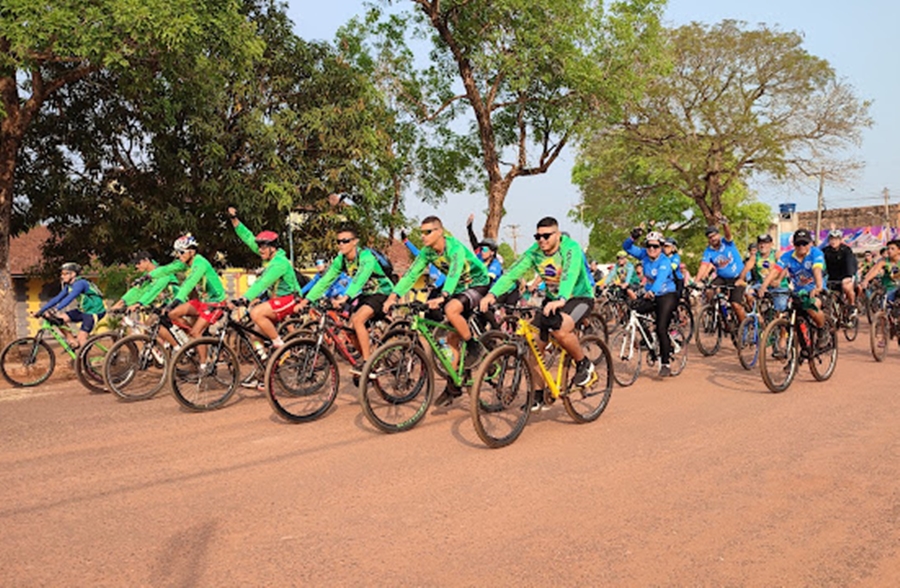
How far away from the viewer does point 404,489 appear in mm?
5438

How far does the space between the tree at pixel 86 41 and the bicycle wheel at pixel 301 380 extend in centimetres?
648

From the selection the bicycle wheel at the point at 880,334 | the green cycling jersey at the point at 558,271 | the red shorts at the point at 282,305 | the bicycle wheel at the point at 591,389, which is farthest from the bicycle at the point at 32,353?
the bicycle wheel at the point at 880,334

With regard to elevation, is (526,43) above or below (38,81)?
above

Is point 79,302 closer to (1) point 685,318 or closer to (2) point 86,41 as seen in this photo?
(2) point 86,41

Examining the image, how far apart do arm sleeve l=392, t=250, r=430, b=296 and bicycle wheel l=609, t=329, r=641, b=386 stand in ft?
10.3

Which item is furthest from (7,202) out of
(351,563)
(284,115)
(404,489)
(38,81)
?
(351,563)

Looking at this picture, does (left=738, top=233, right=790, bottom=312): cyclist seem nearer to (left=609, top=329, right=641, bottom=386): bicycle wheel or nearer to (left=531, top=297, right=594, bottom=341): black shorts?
(left=609, top=329, right=641, bottom=386): bicycle wheel

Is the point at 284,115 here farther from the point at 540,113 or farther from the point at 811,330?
the point at 811,330

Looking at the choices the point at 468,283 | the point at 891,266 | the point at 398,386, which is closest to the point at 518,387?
the point at 398,386

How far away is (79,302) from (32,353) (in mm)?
1008

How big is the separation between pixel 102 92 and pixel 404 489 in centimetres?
1507

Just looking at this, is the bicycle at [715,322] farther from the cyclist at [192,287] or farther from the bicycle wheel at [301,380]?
the cyclist at [192,287]

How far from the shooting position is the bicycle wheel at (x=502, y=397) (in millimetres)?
6371

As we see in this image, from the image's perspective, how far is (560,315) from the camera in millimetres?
7074
